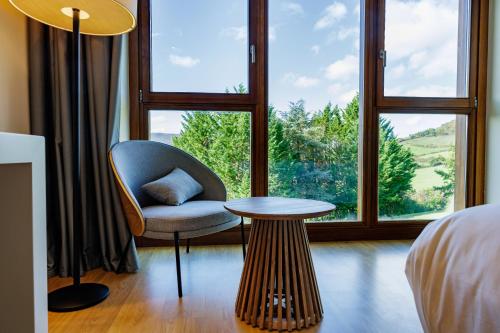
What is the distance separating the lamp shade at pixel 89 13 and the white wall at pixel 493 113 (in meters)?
2.80

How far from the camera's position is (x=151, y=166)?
2.02 metres

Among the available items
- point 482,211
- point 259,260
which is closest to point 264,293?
point 259,260

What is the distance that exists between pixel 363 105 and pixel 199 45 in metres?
1.42

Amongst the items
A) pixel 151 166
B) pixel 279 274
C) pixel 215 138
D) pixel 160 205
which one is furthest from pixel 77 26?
pixel 279 274

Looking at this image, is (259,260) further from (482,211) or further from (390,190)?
(390,190)

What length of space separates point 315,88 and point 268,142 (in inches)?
23.6

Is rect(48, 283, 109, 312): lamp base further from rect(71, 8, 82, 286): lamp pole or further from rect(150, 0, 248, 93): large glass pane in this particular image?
rect(150, 0, 248, 93): large glass pane

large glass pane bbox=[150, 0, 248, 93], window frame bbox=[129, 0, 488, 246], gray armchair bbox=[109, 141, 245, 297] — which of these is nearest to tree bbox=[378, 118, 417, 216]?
window frame bbox=[129, 0, 488, 246]

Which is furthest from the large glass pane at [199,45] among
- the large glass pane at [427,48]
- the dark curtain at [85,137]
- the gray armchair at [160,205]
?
the large glass pane at [427,48]

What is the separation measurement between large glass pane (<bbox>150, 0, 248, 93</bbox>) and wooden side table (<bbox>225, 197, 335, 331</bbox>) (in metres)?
1.43

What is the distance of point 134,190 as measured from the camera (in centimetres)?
187

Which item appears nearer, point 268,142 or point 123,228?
point 123,228

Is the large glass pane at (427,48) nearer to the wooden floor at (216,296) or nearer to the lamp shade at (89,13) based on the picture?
the wooden floor at (216,296)

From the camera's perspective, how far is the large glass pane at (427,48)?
2648 mm
